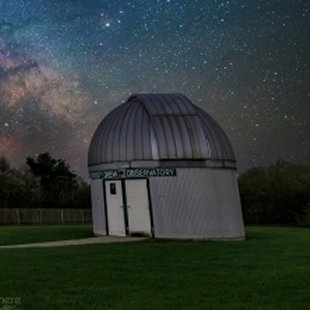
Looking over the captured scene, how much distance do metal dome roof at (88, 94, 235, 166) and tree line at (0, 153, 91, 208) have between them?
2222 cm

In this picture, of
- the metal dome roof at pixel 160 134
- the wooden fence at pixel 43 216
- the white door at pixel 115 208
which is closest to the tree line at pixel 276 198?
the wooden fence at pixel 43 216

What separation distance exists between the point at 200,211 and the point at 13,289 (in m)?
9.40

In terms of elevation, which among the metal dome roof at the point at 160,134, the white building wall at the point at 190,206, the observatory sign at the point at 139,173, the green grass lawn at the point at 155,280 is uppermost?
the metal dome roof at the point at 160,134

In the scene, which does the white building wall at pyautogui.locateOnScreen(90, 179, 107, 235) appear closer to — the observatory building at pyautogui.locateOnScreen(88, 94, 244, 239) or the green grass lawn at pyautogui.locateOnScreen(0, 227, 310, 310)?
the observatory building at pyautogui.locateOnScreen(88, 94, 244, 239)

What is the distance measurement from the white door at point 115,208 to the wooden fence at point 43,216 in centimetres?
1821

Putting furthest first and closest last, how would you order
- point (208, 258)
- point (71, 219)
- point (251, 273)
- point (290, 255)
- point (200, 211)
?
point (71, 219) < point (200, 211) < point (290, 255) < point (208, 258) < point (251, 273)

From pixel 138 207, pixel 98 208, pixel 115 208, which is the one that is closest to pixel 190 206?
pixel 138 207

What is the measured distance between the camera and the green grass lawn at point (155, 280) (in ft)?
15.4

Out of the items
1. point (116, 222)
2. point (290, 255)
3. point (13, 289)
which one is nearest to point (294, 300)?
point (13, 289)

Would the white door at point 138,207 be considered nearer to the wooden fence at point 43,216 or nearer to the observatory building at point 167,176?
the observatory building at point 167,176

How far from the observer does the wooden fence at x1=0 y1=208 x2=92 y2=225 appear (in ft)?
104

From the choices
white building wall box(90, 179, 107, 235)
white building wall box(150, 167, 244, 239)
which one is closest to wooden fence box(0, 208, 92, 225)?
white building wall box(90, 179, 107, 235)

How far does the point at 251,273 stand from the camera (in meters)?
6.62

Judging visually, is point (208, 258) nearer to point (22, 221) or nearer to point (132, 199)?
point (132, 199)
